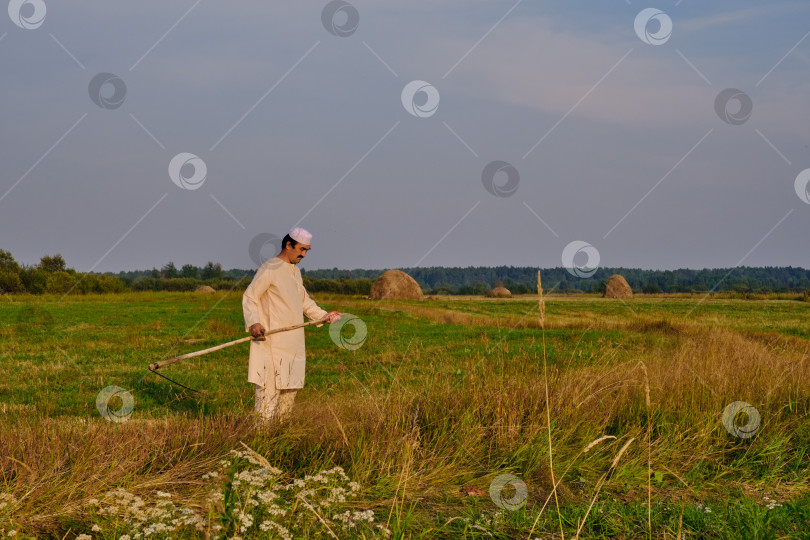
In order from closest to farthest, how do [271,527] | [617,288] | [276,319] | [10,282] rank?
[271,527] → [276,319] → [10,282] → [617,288]

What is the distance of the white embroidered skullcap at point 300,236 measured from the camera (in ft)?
24.5

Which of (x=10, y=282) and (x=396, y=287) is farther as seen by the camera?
(x=396, y=287)

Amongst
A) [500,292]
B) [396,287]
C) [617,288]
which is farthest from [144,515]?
[500,292]

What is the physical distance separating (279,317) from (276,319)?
0.04 meters

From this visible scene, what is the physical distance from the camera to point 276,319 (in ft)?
25.4

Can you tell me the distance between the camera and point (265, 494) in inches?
167

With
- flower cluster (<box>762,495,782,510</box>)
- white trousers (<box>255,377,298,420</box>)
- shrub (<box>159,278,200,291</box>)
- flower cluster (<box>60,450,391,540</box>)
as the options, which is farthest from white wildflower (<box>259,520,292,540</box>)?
shrub (<box>159,278,200,291</box>)

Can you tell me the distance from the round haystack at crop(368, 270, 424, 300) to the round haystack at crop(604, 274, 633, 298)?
22297mm

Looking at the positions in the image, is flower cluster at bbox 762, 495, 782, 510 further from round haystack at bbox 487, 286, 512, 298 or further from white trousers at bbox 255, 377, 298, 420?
round haystack at bbox 487, 286, 512, 298

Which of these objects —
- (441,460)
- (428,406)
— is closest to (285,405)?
(428,406)

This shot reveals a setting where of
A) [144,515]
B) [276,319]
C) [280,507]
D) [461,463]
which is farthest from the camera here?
[276,319]

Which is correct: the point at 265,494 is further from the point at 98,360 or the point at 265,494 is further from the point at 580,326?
the point at 580,326

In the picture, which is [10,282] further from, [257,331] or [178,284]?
[257,331]

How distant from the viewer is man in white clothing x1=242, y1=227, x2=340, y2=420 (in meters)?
7.51
